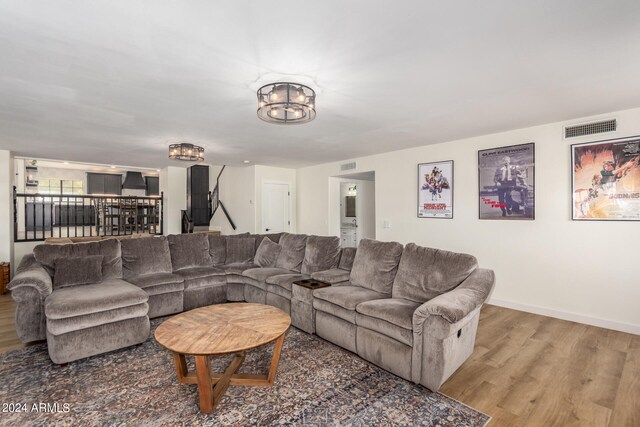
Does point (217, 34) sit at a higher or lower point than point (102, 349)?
higher

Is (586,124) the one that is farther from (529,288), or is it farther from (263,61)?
(263,61)

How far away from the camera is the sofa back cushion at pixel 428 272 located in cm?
270

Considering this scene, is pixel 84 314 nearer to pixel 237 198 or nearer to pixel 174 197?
pixel 237 198

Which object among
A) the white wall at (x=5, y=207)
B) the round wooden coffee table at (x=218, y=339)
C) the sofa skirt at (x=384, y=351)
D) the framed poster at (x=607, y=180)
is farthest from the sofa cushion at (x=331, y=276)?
the white wall at (x=5, y=207)

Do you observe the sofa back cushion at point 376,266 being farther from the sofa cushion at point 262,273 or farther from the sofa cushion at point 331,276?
the sofa cushion at point 262,273

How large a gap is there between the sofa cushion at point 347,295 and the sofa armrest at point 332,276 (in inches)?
8.4

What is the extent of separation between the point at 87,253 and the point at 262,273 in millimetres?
2094

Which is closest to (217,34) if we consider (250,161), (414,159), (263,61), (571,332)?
(263,61)

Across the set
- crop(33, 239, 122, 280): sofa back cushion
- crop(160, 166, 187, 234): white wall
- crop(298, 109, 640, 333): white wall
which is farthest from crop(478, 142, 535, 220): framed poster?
crop(160, 166, 187, 234): white wall

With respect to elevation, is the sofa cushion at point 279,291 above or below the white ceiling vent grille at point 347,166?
below

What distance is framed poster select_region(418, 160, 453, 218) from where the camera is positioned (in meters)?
4.79

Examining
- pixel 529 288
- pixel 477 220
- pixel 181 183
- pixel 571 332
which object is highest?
pixel 181 183

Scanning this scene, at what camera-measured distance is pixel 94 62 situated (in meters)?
2.21

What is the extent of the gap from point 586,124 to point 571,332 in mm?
2364
